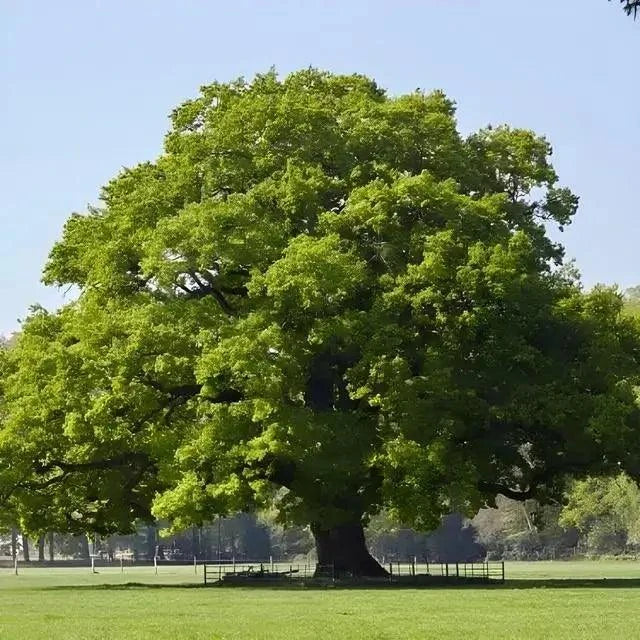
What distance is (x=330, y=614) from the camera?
3017 centimetres

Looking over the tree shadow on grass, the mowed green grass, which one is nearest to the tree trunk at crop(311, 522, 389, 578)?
the tree shadow on grass

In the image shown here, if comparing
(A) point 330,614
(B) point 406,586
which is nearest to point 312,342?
(B) point 406,586

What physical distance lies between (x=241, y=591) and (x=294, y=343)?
29.0ft

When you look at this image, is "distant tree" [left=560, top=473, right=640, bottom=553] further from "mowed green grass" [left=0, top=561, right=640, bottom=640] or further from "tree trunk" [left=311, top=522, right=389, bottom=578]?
"mowed green grass" [left=0, top=561, right=640, bottom=640]

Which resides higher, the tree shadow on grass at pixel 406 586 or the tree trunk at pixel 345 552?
the tree trunk at pixel 345 552

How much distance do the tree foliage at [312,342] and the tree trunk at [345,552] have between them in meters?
2.09

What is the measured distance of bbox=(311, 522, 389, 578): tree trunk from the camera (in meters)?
52.5

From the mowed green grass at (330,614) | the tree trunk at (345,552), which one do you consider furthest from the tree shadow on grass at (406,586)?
the tree trunk at (345,552)

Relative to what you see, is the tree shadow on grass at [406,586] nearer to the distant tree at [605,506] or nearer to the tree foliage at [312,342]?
the tree foliage at [312,342]

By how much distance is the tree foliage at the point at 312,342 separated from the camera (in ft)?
156

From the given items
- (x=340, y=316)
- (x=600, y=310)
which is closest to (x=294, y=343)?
(x=340, y=316)

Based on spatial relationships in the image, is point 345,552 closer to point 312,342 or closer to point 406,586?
point 406,586

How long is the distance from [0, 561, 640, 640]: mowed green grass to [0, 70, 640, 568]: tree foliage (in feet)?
17.5

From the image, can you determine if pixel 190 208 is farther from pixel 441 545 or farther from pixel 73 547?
pixel 73 547
